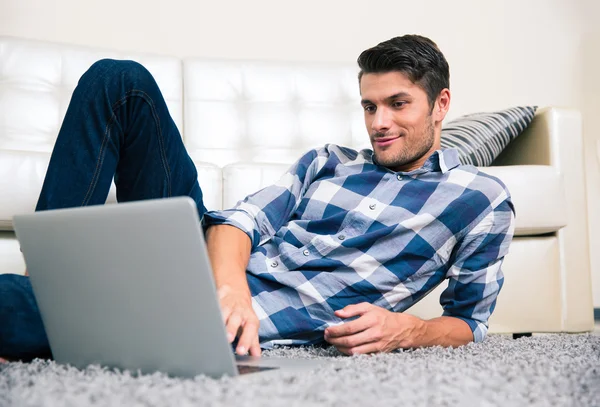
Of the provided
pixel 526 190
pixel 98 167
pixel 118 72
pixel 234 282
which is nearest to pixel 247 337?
pixel 234 282

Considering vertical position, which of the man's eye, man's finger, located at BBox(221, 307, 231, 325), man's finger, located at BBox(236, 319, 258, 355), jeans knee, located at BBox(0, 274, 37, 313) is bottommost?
man's finger, located at BBox(236, 319, 258, 355)

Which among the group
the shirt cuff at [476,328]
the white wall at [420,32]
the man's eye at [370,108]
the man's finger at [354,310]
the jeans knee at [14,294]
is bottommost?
the shirt cuff at [476,328]

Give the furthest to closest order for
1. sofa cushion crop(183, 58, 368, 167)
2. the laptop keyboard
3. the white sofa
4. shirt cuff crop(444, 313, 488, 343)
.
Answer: sofa cushion crop(183, 58, 368, 167) < the white sofa < shirt cuff crop(444, 313, 488, 343) < the laptop keyboard

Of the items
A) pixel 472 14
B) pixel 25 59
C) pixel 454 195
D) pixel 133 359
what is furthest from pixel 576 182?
pixel 25 59

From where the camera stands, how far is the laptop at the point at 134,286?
0.67 metres

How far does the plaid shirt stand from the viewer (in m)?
1.16

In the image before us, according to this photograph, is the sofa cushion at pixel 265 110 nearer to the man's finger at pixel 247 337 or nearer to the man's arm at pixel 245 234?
the man's arm at pixel 245 234

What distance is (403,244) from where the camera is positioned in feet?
3.84

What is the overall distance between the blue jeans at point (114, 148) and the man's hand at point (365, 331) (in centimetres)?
44

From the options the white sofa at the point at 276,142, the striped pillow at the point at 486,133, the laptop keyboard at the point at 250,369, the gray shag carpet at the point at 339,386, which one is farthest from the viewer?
the striped pillow at the point at 486,133

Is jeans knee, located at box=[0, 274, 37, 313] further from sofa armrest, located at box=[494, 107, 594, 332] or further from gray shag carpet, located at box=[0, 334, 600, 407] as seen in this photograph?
sofa armrest, located at box=[494, 107, 594, 332]

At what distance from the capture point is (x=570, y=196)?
74.3 inches

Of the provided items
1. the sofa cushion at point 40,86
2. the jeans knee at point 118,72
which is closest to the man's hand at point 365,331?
the jeans knee at point 118,72

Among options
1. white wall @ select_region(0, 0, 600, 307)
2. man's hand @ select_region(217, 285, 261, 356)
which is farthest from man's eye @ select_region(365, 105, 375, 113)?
white wall @ select_region(0, 0, 600, 307)
